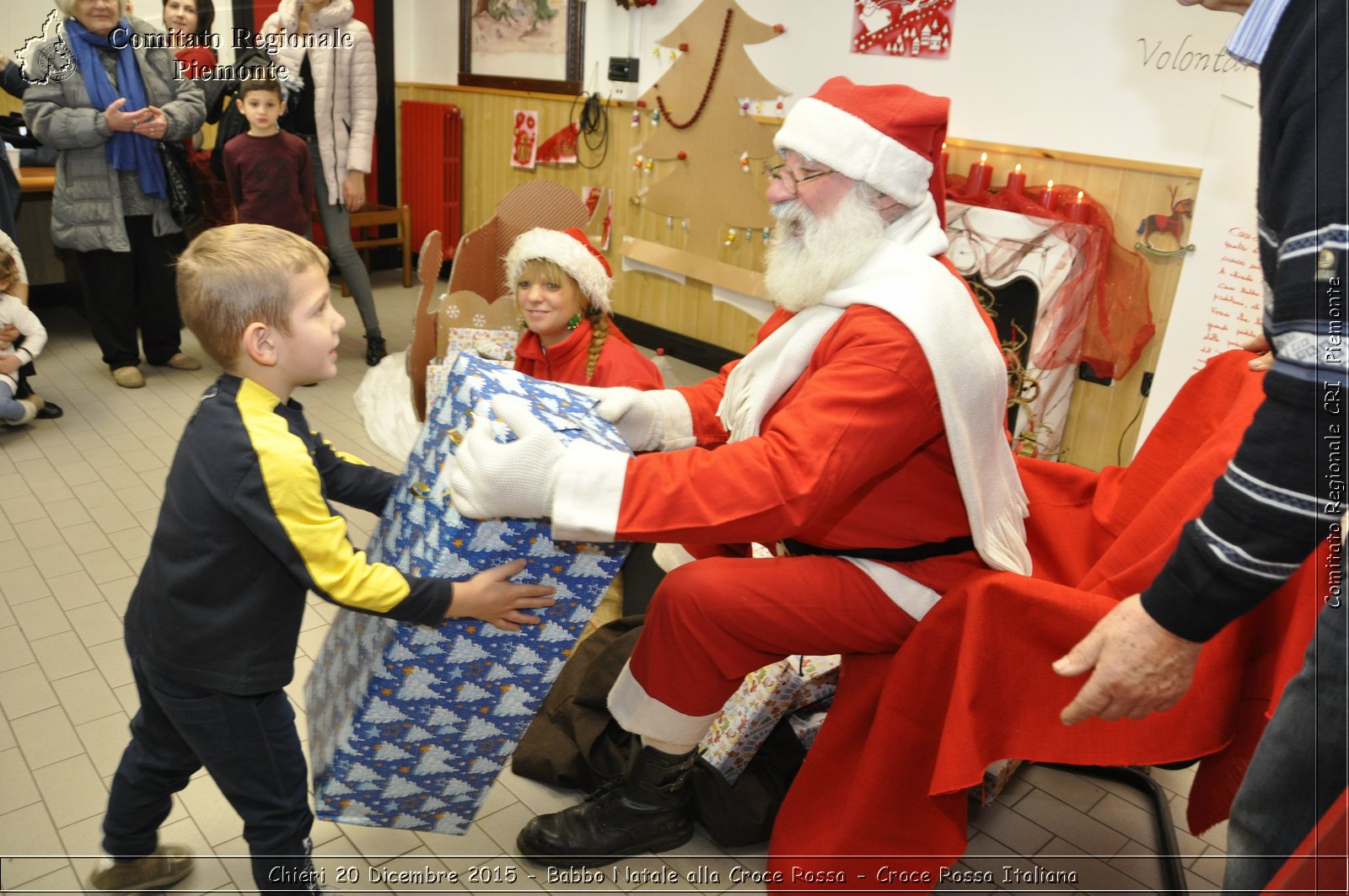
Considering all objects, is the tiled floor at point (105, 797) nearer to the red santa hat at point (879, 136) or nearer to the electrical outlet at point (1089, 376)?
the red santa hat at point (879, 136)

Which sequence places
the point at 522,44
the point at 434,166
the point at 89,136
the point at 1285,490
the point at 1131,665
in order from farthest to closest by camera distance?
the point at 434,166
the point at 522,44
the point at 89,136
the point at 1131,665
the point at 1285,490

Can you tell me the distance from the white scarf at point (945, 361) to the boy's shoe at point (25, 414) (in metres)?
3.13

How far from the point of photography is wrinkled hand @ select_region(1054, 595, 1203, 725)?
1.15m

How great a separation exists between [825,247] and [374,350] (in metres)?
3.58

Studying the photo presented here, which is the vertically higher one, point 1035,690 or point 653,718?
point 1035,690

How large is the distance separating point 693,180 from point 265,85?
2.04m

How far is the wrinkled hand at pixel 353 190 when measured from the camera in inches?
194

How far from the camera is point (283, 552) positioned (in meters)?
1.40

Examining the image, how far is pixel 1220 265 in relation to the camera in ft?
10.7

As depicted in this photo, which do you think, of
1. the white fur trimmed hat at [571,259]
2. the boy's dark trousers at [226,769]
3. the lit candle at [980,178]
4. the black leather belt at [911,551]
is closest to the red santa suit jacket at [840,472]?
the black leather belt at [911,551]

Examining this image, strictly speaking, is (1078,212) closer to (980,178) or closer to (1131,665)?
(980,178)

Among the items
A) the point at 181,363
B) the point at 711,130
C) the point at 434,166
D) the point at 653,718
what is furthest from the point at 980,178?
the point at 434,166

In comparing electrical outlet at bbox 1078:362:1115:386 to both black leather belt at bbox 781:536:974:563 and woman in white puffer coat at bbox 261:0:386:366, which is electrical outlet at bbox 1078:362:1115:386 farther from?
woman in white puffer coat at bbox 261:0:386:366

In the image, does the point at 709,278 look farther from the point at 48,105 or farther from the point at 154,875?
the point at 154,875
